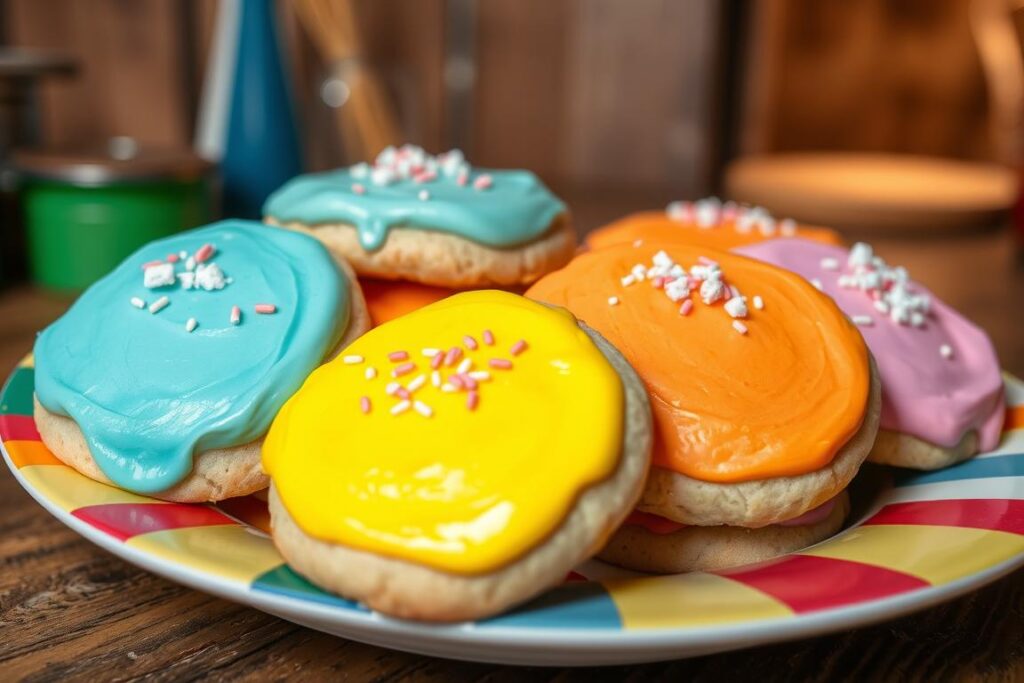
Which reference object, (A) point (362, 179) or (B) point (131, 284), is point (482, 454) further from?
(A) point (362, 179)

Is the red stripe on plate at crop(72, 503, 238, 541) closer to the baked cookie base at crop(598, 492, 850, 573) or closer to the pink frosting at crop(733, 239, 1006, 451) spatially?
the baked cookie base at crop(598, 492, 850, 573)

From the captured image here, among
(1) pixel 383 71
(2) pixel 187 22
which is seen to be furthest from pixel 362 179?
(1) pixel 383 71

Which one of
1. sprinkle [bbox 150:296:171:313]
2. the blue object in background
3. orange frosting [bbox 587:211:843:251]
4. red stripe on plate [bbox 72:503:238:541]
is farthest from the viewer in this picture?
the blue object in background

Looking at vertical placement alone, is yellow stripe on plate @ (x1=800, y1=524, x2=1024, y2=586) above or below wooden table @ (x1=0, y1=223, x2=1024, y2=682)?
above

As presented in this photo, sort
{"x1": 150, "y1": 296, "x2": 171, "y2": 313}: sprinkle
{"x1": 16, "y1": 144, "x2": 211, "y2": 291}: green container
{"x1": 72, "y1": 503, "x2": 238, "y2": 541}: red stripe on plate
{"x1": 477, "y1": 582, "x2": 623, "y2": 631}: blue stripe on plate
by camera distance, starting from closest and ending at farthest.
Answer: {"x1": 477, "y1": 582, "x2": 623, "y2": 631}: blue stripe on plate → {"x1": 72, "y1": 503, "x2": 238, "y2": 541}: red stripe on plate → {"x1": 150, "y1": 296, "x2": 171, "y2": 313}: sprinkle → {"x1": 16, "y1": 144, "x2": 211, "y2": 291}: green container

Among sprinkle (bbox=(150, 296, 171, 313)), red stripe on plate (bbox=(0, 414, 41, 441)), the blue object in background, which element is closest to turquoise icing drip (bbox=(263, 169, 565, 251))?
sprinkle (bbox=(150, 296, 171, 313))

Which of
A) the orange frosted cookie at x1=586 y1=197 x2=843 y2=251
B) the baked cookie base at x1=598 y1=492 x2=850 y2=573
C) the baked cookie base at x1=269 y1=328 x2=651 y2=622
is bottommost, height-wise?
the baked cookie base at x1=598 y1=492 x2=850 y2=573

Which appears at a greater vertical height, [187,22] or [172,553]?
[187,22]
